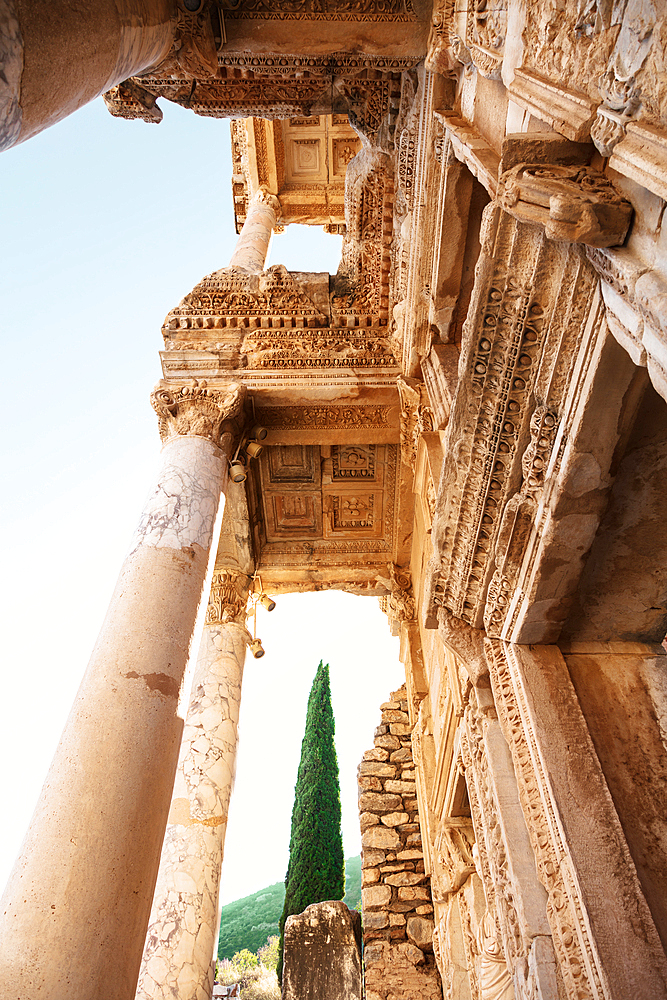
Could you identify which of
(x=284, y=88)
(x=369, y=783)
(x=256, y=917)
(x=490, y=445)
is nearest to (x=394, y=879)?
(x=369, y=783)

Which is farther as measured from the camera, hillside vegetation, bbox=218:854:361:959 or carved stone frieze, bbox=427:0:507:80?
hillside vegetation, bbox=218:854:361:959

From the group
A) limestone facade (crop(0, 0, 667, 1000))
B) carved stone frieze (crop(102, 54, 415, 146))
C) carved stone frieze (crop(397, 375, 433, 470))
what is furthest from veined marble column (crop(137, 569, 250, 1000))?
carved stone frieze (crop(102, 54, 415, 146))

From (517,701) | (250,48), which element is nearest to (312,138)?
(250,48)

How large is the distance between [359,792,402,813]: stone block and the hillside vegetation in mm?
13155

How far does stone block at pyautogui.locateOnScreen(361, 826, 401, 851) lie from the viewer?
23.0 feet

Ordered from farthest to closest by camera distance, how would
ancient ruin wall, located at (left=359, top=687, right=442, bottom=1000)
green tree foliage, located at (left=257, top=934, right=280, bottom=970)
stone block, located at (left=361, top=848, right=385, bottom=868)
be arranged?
green tree foliage, located at (left=257, top=934, right=280, bottom=970), stone block, located at (left=361, top=848, right=385, bottom=868), ancient ruin wall, located at (left=359, top=687, right=442, bottom=1000)

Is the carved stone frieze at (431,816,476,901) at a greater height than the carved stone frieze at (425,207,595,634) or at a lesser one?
lesser

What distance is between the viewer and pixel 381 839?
7.06 meters

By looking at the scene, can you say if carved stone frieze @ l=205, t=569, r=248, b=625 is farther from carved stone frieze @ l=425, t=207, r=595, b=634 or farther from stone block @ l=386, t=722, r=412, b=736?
carved stone frieze @ l=425, t=207, r=595, b=634

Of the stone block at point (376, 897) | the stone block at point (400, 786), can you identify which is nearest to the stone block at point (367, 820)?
the stone block at point (400, 786)

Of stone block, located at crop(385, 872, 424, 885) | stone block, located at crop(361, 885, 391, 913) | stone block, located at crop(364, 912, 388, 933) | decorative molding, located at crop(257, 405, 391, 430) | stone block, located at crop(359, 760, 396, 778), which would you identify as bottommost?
stone block, located at crop(364, 912, 388, 933)

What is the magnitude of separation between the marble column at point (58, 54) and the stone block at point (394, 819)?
7413mm

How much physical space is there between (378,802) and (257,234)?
8.40 metres

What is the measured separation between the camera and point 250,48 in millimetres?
4469
